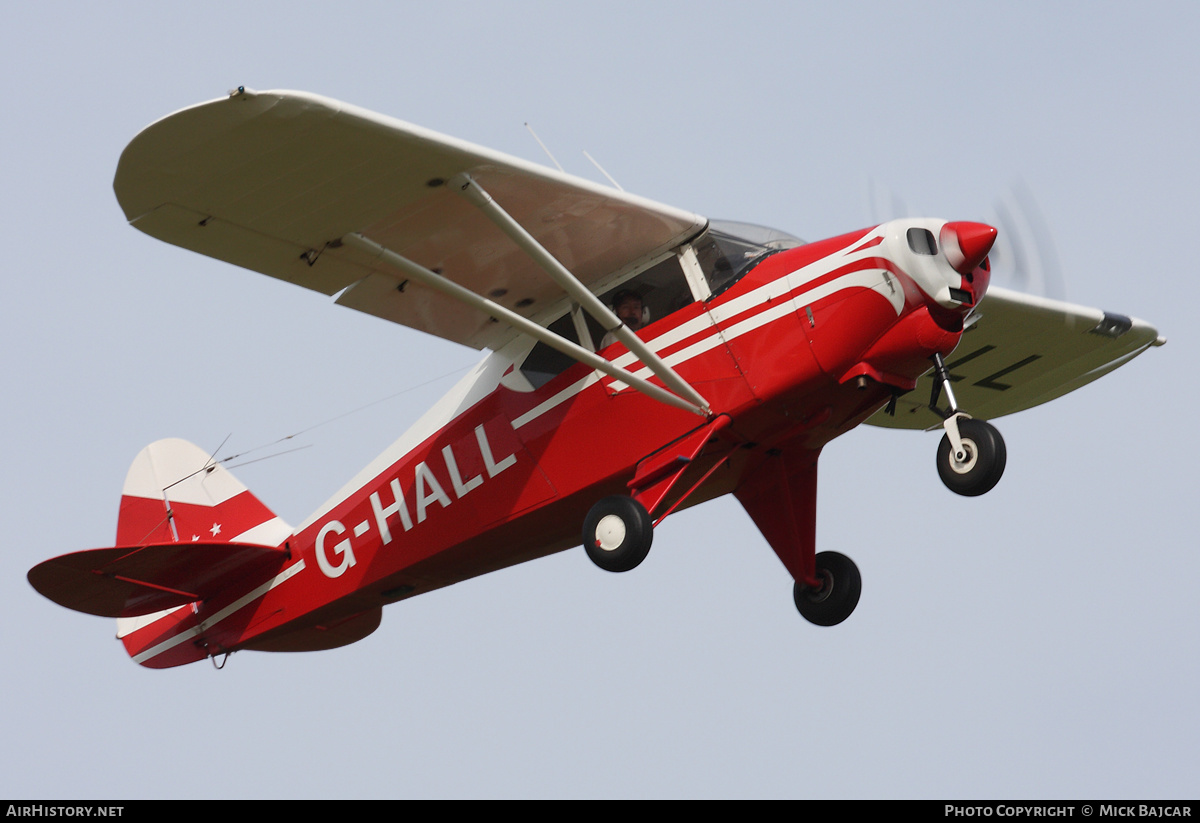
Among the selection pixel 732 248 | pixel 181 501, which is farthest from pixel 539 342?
pixel 181 501

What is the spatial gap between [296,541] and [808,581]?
409 centimetres

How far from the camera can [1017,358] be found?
1274 cm

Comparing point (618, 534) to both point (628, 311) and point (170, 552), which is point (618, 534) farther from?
point (170, 552)

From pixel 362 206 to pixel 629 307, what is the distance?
6.35ft

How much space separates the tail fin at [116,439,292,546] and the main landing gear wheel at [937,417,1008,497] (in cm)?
626

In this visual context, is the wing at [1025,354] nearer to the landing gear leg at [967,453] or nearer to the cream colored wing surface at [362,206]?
the landing gear leg at [967,453]

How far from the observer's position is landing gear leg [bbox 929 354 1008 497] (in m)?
9.21

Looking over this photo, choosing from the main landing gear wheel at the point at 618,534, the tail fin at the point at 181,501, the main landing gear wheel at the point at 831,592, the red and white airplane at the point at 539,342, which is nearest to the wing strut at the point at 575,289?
the red and white airplane at the point at 539,342

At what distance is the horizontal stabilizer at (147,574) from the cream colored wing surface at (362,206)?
262 cm

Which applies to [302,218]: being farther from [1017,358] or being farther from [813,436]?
[1017,358]

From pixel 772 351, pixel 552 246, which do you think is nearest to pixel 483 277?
pixel 552 246

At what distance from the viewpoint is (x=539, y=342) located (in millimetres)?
10828

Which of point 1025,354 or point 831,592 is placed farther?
point 1025,354

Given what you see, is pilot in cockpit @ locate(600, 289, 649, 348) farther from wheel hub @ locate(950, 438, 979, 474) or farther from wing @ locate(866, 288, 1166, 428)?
wing @ locate(866, 288, 1166, 428)
